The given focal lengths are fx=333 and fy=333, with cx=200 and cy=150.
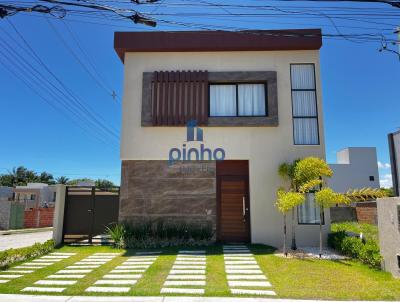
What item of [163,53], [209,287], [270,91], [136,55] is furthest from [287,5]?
[209,287]

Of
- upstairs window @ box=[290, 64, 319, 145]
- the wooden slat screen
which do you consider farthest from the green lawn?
the wooden slat screen

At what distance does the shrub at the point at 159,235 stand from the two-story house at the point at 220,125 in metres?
0.38

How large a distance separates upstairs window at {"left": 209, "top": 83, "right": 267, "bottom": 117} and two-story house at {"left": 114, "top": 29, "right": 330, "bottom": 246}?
0.12 ft

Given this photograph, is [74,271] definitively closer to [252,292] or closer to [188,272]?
[188,272]

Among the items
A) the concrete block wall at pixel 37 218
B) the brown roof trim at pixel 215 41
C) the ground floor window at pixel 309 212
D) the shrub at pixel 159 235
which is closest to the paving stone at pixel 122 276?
the shrub at pixel 159 235

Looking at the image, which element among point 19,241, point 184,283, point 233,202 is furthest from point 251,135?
point 19,241

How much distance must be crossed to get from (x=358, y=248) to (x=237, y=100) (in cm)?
639

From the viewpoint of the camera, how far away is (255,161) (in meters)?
11.8

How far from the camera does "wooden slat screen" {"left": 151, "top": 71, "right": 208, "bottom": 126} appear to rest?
1206 cm

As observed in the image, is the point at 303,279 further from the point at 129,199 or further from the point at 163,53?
the point at 163,53

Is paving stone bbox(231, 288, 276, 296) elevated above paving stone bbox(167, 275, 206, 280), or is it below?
below

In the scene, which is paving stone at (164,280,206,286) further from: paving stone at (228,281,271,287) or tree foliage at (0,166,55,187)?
tree foliage at (0,166,55,187)

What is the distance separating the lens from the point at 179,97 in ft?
40.0

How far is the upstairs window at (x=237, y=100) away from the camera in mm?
12289
